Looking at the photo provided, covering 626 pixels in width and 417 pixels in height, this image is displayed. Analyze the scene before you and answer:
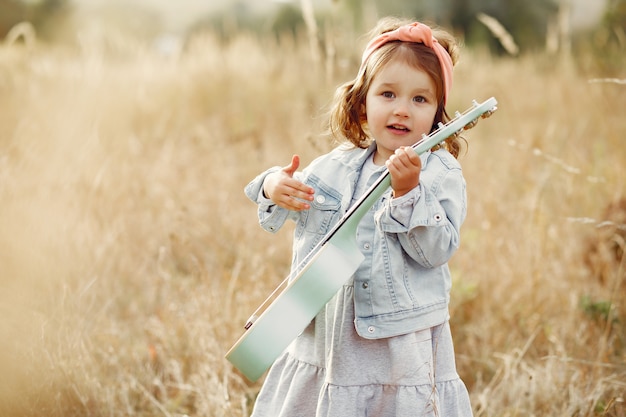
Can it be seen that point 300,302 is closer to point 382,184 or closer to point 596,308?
point 382,184

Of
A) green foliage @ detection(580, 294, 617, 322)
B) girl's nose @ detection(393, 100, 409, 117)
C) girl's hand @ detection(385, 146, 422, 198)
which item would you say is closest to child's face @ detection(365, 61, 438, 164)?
girl's nose @ detection(393, 100, 409, 117)

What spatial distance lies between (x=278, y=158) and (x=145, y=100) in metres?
2.09

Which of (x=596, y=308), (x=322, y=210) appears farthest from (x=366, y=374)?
(x=596, y=308)

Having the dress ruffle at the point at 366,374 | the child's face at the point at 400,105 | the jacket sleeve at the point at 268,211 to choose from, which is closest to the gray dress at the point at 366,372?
the dress ruffle at the point at 366,374

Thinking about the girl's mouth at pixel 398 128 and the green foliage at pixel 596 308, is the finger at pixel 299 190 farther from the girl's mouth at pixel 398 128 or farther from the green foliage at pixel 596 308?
the green foliage at pixel 596 308

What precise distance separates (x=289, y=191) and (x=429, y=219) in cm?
38

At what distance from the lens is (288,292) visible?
1764 mm

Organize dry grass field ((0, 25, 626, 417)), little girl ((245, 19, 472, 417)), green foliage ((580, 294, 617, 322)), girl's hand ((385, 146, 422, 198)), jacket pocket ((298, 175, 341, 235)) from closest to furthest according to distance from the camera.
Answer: girl's hand ((385, 146, 422, 198))
little girl ((245, 19, 472, 417))
jacket pocket ((298, 175, 341, 235))
dry grass field ((0, 25, 626, 417))
green foliage ((580, 294, 617, 322))

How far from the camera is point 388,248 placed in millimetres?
1894

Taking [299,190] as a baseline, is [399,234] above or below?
below

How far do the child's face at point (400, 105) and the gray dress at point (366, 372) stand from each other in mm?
117

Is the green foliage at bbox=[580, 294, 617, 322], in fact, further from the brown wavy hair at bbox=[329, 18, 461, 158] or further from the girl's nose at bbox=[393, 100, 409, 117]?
the girl's nose at bbox=[393, 100, 409, 117]

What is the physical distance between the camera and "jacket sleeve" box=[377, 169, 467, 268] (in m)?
1.75

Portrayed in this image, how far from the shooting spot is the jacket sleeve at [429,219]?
1752 millimetres
